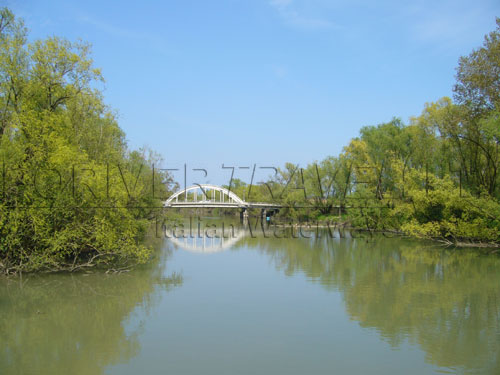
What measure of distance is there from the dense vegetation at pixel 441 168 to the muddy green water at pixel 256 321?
583 centimetres

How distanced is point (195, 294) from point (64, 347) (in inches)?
174

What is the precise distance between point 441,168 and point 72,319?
2220 centimetres

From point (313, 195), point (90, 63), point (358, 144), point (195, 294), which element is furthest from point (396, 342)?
point (313, 195)

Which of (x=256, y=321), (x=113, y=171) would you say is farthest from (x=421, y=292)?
(x=113, y=171)

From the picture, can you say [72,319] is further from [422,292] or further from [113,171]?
[422,292]

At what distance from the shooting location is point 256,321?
29.5 ft

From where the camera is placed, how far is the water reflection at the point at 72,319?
680 cm

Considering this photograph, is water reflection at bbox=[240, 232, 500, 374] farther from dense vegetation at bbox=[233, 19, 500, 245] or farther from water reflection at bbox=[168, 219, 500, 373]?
dense vegetation at bbox=[233, 19, 500, 245]

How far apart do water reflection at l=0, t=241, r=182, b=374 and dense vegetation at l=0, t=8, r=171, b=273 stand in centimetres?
81

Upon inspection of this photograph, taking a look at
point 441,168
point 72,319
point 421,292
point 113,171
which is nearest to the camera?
point 72,319

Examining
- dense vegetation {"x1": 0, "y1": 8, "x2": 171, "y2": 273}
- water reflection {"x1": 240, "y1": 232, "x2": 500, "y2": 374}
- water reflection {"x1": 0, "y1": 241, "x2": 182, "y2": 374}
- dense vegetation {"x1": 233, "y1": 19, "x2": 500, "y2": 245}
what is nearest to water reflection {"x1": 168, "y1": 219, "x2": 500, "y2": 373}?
water reflection {"x1": 240, "y1": 232, "x2": 500, "y2": 374}

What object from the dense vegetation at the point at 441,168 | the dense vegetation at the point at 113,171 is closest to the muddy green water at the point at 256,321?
the dense vegetation at the point at 113,171

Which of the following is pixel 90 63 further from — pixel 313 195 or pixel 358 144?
pixel 313 195

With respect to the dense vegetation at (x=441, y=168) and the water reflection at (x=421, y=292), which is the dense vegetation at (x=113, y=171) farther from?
the water reflection at (x=421, y=292)
